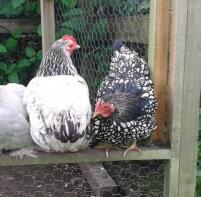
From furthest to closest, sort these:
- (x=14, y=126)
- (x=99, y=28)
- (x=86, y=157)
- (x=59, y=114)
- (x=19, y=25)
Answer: (x=19, y=25), (x=99, y=28), (x=86, y=157), (x=14, y=126), (x=59, y=114)

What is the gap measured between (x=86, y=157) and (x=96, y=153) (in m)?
0.04

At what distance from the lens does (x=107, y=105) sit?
167cm

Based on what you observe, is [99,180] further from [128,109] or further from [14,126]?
[14,126]

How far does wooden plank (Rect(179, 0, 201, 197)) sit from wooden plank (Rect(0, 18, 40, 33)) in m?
1.43

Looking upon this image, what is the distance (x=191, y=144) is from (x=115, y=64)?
434mm

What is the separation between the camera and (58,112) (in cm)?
151

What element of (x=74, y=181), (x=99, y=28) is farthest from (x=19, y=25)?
(x=74, y=181)

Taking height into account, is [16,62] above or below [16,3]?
below

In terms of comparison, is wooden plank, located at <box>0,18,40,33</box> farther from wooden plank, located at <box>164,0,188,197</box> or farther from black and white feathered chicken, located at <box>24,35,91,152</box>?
wooden plank, located at <box>164,0,188,197</box>

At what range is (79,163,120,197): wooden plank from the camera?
2367mm

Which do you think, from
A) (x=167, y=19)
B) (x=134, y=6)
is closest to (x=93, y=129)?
(x=167, y=19)

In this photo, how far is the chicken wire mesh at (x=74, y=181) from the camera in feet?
7.39

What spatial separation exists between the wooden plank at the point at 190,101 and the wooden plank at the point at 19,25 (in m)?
1.43

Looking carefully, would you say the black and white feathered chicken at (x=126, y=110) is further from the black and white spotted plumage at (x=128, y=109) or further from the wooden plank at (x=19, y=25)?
the wooden plank at (x=19, y=25)
